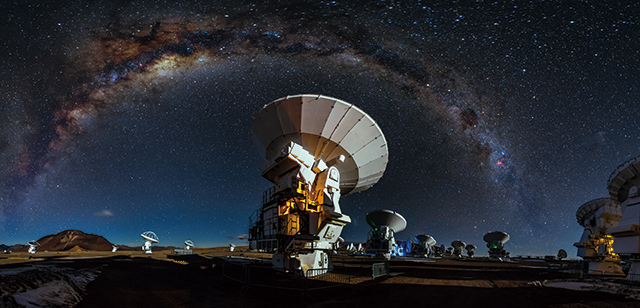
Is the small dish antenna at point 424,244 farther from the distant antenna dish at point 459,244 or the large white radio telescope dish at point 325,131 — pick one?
the large white radio telescope dish at point 325,131

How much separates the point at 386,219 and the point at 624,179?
25440mm

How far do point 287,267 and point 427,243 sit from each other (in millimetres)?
51563

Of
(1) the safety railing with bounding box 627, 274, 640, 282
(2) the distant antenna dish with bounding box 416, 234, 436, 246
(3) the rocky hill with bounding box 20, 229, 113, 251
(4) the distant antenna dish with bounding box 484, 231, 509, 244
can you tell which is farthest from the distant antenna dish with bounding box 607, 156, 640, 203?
(3) the rocky hill with bounding box 20, 229, 113, 251

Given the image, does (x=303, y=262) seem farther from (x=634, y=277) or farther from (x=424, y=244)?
(x=424, y=244)

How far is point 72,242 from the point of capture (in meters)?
82.6

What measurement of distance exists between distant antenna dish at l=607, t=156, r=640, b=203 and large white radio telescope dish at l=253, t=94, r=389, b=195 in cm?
1417

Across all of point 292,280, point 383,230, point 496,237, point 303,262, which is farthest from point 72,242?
point 496,237

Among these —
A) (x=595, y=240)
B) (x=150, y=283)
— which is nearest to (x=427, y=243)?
(x=595, y=240)

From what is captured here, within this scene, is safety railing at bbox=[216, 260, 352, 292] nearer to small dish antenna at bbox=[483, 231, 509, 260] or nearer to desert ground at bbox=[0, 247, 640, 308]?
desert ground at bbox=[0, 247, 640, 308]

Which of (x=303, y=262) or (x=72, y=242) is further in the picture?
(x=72, y=242)

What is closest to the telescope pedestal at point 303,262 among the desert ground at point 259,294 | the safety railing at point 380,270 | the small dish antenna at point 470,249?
the desert ground at point 259,294

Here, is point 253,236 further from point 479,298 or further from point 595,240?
point 595,240

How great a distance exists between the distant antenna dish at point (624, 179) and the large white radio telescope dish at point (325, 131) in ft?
46.5

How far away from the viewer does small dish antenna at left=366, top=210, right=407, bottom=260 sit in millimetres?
40125
